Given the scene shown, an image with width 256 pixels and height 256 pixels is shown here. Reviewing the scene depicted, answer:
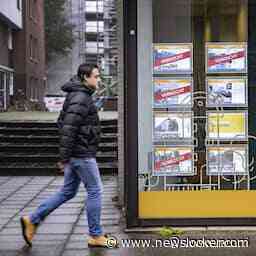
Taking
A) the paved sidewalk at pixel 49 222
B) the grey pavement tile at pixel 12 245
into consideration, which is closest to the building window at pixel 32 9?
the paved sidewalk at pixel 49 222

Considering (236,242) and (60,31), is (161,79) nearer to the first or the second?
(236,242)

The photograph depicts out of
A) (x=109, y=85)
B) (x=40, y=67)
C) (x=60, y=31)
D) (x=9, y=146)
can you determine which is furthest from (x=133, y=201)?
(x=60, y=31)

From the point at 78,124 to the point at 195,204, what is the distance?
2.09 m

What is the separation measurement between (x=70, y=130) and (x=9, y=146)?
964 cm

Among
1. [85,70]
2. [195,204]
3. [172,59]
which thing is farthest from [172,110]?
[85,70]

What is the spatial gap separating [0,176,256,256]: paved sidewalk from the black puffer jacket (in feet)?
3.35

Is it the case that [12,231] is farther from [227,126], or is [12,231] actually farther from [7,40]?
[7,40]

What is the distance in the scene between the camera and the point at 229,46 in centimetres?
802

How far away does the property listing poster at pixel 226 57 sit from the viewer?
8.02 meters

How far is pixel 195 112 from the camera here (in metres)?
8.10

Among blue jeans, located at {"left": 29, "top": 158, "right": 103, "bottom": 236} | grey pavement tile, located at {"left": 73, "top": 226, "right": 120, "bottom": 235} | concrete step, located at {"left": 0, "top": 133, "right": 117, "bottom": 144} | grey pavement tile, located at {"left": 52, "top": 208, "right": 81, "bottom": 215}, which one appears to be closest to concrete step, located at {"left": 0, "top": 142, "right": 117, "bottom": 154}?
concrete step, located at {"left": 0, "top": 133, "right": 117, "bottom": 144}

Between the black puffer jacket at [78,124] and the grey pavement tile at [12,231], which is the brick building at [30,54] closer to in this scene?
the grey pavement tile at [12,231]

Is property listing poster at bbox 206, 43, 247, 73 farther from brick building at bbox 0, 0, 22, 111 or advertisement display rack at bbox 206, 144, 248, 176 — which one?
brick building at bbox 0, 0, 22, 111

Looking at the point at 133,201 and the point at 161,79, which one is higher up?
the point at 161,79
